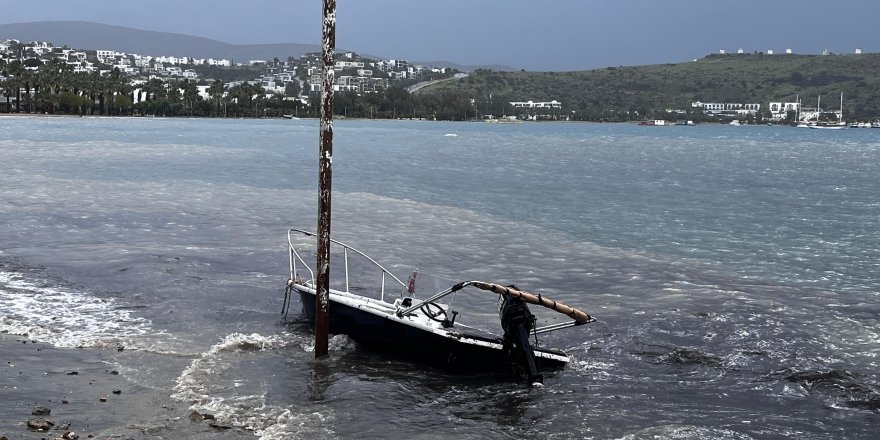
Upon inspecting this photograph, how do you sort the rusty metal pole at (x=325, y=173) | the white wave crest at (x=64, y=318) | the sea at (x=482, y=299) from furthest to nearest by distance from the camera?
the white wave crest at (x=64, y=318), the rusty metal pole at (x=325, y=173), the sea at (x=482, y=299)

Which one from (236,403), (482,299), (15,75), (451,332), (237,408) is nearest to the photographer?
(237,408)

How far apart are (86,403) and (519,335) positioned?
20.4 feet

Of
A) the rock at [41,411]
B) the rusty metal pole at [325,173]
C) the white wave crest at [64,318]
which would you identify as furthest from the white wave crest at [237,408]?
the white wave crest at [64,318]

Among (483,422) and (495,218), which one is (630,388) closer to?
(483,422)

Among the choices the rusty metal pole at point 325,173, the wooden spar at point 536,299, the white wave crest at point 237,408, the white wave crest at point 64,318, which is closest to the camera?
the white wave crest at point 237,408

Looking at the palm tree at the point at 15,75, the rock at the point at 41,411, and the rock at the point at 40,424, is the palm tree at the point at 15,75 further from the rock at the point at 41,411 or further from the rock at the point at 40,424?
the rock at the point at 40,424

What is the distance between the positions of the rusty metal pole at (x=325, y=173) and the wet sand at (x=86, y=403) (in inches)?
114

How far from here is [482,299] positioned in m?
21.8

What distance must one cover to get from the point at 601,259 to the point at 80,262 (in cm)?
1421

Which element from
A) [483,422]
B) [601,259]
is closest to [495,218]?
[601,259]

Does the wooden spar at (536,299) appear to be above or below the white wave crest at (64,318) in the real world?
above

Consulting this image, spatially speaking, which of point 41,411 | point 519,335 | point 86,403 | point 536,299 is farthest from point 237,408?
point 536,299

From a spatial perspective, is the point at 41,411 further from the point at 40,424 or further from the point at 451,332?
the point at 451,332

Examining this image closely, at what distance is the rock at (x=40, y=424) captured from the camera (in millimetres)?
11523
